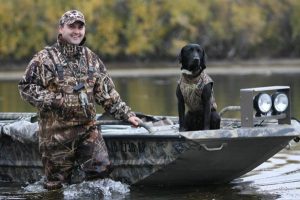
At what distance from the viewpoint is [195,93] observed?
7.89m

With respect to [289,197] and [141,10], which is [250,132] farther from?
[141,10]

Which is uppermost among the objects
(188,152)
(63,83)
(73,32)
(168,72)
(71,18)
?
(71,18)

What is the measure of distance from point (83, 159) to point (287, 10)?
49.5 metres

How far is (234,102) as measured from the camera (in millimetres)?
18906

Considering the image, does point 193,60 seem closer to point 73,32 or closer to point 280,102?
point 280,102

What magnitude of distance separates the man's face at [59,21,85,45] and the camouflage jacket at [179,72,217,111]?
3.74ft

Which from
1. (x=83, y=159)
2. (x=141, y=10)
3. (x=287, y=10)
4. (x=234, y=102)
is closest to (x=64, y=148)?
(x=83, y=159)

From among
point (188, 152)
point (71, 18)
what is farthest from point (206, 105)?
point (71, 18)

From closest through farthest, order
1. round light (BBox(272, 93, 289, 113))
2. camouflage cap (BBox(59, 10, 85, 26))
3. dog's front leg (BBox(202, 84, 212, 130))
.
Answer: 1. camouflage cap (BBox(59, 10, 85, 26))
2. round light (BBox(272, 93, 289, 113))
3. dog's front leg (BBox(202, 84, 212, 130))

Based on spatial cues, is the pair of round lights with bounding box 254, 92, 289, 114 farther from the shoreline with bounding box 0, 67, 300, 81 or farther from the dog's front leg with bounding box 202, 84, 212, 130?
the shoreline with bounding box 0, 67, 300, 81

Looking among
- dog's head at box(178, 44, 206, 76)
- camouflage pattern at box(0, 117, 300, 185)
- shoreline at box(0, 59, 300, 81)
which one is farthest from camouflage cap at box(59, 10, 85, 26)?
shoreline at box(0, 59, 300, 81)

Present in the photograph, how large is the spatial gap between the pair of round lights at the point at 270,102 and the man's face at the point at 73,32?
160 cm

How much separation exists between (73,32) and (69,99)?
22.2 inches

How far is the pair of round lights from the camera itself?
24.7 ft
